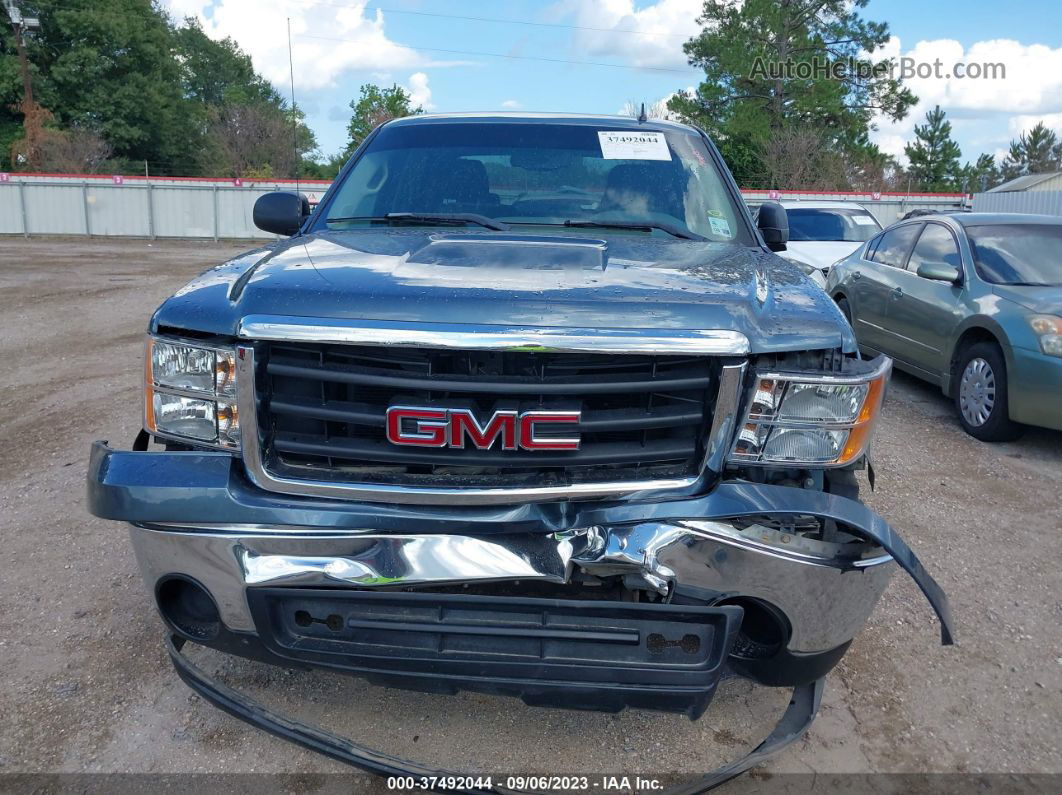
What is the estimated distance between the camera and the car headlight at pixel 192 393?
224 centimetres

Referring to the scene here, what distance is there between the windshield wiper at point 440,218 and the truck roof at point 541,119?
0.72 metres

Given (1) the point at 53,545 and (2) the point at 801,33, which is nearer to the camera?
(1) the point at 53,545

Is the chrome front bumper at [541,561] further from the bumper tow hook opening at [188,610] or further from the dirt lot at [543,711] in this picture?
the dirt lot at [543,711]

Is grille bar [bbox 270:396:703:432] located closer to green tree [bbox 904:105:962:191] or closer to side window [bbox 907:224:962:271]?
side window [bbox 907:224:962:271]

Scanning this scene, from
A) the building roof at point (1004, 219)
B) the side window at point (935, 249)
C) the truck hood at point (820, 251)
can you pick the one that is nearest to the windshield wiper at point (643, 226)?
the side window at point (935, 249)

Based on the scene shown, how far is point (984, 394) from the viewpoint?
5.97m

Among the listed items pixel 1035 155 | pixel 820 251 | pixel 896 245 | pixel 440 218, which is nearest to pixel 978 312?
pixel 896 245

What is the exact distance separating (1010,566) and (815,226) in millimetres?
8989

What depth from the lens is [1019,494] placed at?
4949 mm

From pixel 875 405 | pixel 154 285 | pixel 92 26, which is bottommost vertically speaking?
pixel 154 285

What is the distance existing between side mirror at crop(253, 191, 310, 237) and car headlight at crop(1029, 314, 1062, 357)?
4624 millimetres

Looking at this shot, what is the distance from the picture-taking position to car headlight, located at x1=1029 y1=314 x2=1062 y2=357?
17.7 ft

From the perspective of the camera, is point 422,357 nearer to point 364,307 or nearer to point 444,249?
point 364,307

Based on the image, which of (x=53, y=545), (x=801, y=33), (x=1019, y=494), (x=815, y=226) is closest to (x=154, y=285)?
(x=815, y=226)
